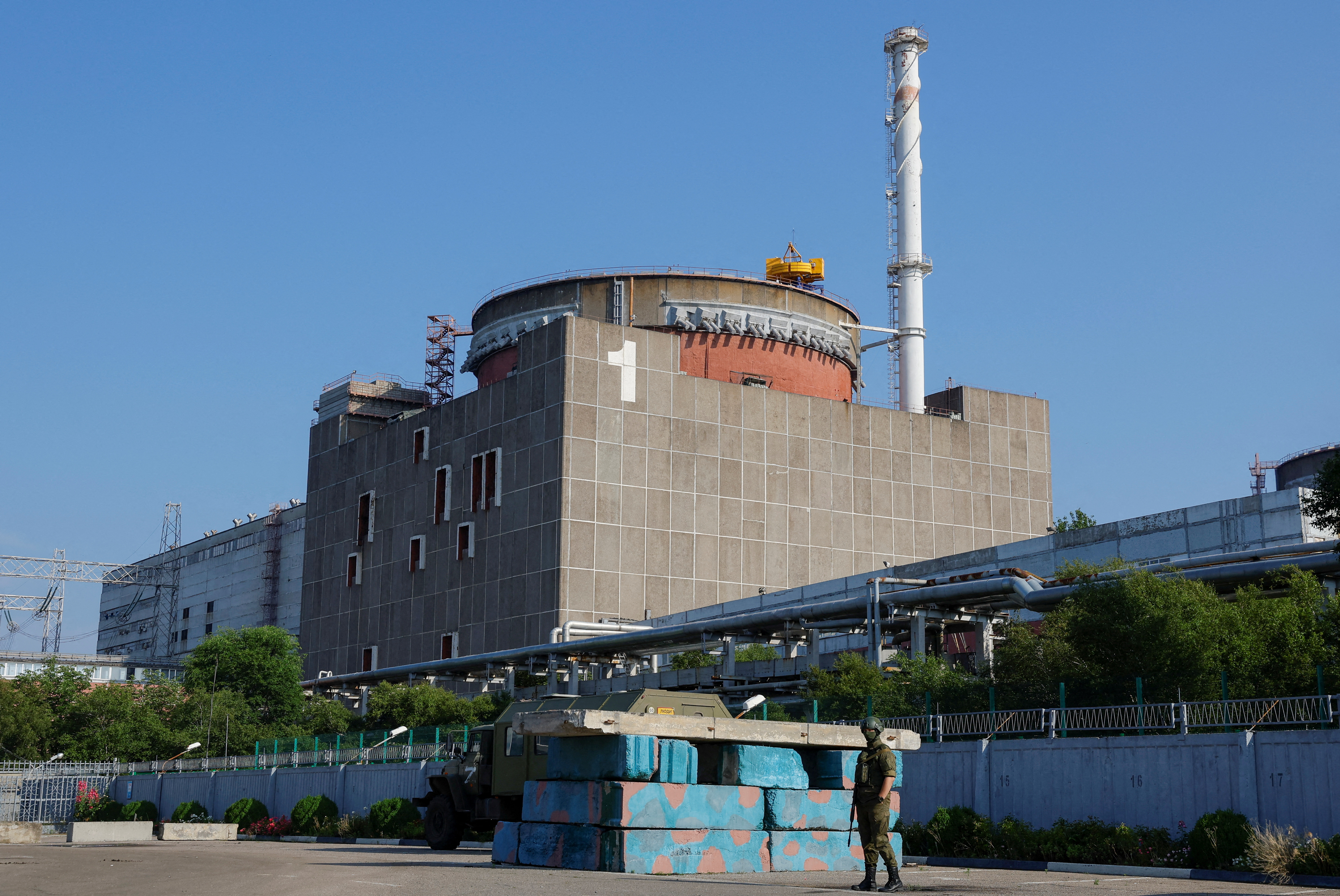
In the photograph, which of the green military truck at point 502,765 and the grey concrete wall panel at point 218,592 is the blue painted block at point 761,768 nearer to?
the green military truck at point 502,765

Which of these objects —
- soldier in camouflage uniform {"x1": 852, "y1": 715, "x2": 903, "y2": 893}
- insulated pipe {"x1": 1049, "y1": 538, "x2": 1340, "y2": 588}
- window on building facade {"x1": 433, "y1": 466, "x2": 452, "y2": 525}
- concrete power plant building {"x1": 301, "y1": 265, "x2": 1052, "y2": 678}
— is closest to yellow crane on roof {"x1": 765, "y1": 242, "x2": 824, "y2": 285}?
concrete power plant building {"x1": 301, "y1": 265, "x2": 1052, "y2": 678}

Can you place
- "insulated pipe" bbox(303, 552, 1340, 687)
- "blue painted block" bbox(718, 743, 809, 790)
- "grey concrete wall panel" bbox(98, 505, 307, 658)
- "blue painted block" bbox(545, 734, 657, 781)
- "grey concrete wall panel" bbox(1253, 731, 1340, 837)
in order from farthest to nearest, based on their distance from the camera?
"grey concrete wall panel" bbox(98, 505, 307, 658) < "insulated pipe" bbox(303, 552, 1340, 687) < "grey concrete wall panel" bbox(1253, 731, 1340, 837) < "blue painted block" bbox(718, 743, 809, 790) < "blue painted block" bbox(545, 734, 657, 781)

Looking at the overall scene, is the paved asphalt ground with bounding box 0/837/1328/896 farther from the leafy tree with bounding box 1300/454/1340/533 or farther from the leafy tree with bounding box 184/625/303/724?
the leafy tree with bounding box 184/625/303/724

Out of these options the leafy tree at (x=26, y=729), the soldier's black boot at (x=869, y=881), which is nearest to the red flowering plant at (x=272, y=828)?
the soldier's black boot at (x=869, y=881)

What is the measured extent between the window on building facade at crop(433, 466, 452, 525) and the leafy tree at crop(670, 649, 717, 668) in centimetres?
2647

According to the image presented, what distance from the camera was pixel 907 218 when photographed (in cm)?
7962

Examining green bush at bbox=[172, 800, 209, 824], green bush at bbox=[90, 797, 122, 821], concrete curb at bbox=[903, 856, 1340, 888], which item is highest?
concrete curb at bbox=[903, 856, 1340, 888]

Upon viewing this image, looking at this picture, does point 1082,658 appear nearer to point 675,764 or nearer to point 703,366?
point 675,764

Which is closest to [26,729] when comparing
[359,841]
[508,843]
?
[359,841]

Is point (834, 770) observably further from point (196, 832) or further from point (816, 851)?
point (196, 832)

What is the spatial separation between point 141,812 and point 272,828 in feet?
45.9

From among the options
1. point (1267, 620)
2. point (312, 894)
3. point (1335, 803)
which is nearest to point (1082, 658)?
point (1267, 620)

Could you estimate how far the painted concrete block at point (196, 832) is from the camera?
36.0 meters

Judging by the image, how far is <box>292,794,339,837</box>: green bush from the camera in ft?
128
